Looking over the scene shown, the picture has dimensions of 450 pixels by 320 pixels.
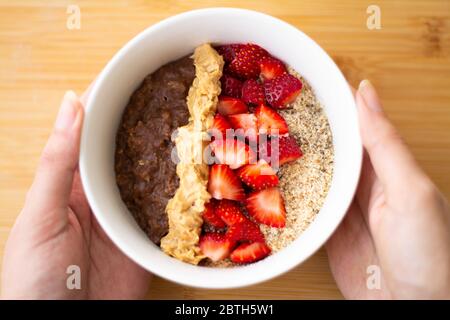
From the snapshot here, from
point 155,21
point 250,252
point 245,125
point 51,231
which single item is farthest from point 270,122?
point 51,231

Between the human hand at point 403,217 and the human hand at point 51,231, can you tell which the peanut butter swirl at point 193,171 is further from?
the human hand at point 403,217

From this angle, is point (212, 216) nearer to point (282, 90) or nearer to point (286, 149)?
point (286, 149)

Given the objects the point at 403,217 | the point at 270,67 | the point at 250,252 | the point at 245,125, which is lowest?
the point at 250,252

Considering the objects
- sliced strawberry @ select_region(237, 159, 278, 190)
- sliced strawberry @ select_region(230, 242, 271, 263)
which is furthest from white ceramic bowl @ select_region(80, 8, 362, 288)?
sliced strawberry @ select_region(237, 159, 278, 190)

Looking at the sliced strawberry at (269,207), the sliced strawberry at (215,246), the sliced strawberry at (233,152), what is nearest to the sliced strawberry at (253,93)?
the sliced strawberry at (233,152)

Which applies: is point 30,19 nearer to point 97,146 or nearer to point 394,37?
point 97,146
